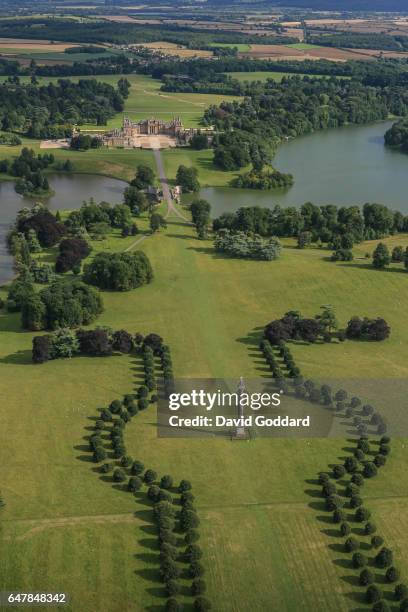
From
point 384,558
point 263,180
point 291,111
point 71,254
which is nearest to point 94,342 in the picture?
point 71,254

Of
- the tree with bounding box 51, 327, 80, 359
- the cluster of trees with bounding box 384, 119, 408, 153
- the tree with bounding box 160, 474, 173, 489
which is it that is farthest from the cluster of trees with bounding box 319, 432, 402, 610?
the cluster of trees with bounding box 384, 119, 408, 153

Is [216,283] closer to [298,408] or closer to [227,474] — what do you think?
[298,408]

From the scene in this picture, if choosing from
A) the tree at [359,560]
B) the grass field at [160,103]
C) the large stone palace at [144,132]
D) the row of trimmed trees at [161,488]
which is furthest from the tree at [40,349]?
the grass field at [160,103]

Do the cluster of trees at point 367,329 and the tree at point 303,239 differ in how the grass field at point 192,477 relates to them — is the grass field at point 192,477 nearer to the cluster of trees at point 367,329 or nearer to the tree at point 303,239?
the cluster of trees at point 367,329

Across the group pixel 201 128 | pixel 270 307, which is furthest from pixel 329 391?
pixel 201 128

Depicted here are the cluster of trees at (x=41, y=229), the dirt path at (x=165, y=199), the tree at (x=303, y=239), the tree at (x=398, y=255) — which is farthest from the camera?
the dirt path at (x=165, y=199)

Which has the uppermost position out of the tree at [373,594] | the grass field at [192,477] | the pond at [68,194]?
the tree at [373,594]
